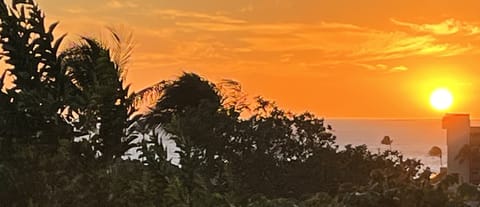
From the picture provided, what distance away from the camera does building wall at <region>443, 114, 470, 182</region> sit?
12977mm

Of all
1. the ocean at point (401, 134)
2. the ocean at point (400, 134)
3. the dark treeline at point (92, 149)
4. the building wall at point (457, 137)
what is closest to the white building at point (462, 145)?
the building wall at point (457, 137)

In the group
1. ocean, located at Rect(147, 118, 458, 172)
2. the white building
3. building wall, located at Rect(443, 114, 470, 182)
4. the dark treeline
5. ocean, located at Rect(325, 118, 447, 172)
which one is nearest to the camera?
the dark treeline

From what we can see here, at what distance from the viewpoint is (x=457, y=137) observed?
13148 mm

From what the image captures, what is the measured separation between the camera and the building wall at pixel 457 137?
13.0 meters

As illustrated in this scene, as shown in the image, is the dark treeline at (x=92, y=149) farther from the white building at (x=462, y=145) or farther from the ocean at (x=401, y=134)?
the ocean at (x=401, y=134)

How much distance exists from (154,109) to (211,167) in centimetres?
253

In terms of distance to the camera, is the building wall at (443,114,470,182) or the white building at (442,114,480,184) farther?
the building wall at (443,114,470,182)

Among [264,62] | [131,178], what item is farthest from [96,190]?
[264,62]

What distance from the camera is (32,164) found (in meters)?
4.68

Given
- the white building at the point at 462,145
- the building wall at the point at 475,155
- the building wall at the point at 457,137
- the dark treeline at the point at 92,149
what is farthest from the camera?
the building wall at the point at 457,137

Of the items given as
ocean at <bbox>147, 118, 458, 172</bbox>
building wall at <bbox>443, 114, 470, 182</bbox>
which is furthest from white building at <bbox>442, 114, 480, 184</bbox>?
ocean at <bbox>147, 118, 458, 172</bbox>

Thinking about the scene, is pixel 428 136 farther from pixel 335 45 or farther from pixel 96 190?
pixel 96 190

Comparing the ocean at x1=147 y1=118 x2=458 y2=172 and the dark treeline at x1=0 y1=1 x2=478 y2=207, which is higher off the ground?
the ocean at x1=147 y1=118 x2=458 y2=172

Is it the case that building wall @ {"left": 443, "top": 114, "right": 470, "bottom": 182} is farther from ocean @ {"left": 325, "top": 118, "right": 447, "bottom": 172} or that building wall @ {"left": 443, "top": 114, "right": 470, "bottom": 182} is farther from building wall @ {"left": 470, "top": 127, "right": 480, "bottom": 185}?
ocean @ {"left": 325, "top": 118, "right": 447, "bottom": 172}
